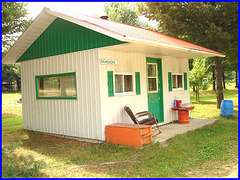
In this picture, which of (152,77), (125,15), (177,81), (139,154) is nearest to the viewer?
(139,154)

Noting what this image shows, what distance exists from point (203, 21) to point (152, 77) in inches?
253

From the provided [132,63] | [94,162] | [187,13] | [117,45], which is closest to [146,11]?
[187,13]

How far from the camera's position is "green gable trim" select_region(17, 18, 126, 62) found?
717cm

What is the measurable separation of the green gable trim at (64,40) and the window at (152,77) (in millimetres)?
2686

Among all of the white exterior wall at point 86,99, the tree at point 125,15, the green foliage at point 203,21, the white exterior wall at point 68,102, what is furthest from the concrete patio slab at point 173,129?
the tree at point 125,15

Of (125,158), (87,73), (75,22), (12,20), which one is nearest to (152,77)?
(87,73)

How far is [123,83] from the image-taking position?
8000 mm

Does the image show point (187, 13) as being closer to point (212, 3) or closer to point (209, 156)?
point (212, 3)

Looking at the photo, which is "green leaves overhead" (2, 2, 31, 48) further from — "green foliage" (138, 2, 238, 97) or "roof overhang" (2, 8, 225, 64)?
"green foliage" (138, 2, 238, 97)

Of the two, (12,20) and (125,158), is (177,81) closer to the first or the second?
(125,158)

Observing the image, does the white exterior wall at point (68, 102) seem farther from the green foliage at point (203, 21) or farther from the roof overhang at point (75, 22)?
Answer: the green foliage at point (203, 21)

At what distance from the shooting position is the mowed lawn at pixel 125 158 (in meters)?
4.90

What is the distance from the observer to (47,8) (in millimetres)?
7453

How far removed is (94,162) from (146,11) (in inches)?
452
